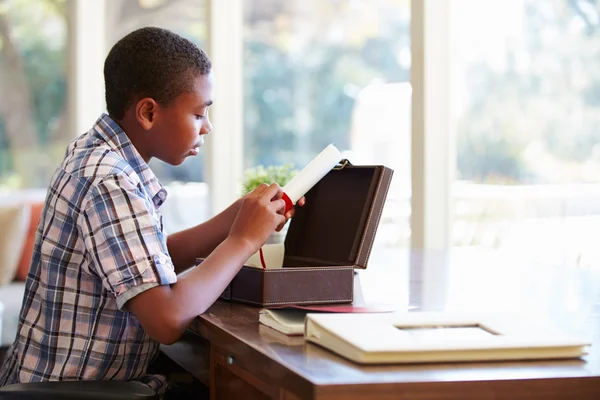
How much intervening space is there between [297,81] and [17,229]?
1480mm

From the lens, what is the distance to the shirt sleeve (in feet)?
4.06

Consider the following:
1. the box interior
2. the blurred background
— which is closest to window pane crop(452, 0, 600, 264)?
the blurred background

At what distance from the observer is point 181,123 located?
1485mm

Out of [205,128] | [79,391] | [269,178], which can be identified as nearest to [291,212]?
[205,128]

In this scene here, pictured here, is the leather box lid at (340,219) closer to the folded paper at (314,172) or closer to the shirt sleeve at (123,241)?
the folded paper at (314,172)

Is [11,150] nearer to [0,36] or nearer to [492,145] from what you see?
[0,36]

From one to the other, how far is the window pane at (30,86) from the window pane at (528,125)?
244 cm

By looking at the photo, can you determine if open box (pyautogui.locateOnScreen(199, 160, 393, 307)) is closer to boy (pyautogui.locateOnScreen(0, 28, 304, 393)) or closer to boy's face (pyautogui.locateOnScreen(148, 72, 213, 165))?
boy (pyautogui.locateOnScreen(0, 28, 304, 393))

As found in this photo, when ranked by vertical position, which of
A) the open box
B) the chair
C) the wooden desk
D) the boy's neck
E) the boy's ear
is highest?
the boy's ear

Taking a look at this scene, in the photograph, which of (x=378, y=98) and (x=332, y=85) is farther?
(x=332, y=85)

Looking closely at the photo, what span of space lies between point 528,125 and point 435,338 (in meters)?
1.94

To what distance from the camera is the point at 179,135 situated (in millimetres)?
1486

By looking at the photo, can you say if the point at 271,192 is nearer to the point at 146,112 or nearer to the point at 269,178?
the point at 146,112

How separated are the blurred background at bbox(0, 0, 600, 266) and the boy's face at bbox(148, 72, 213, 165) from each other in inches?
32.6
